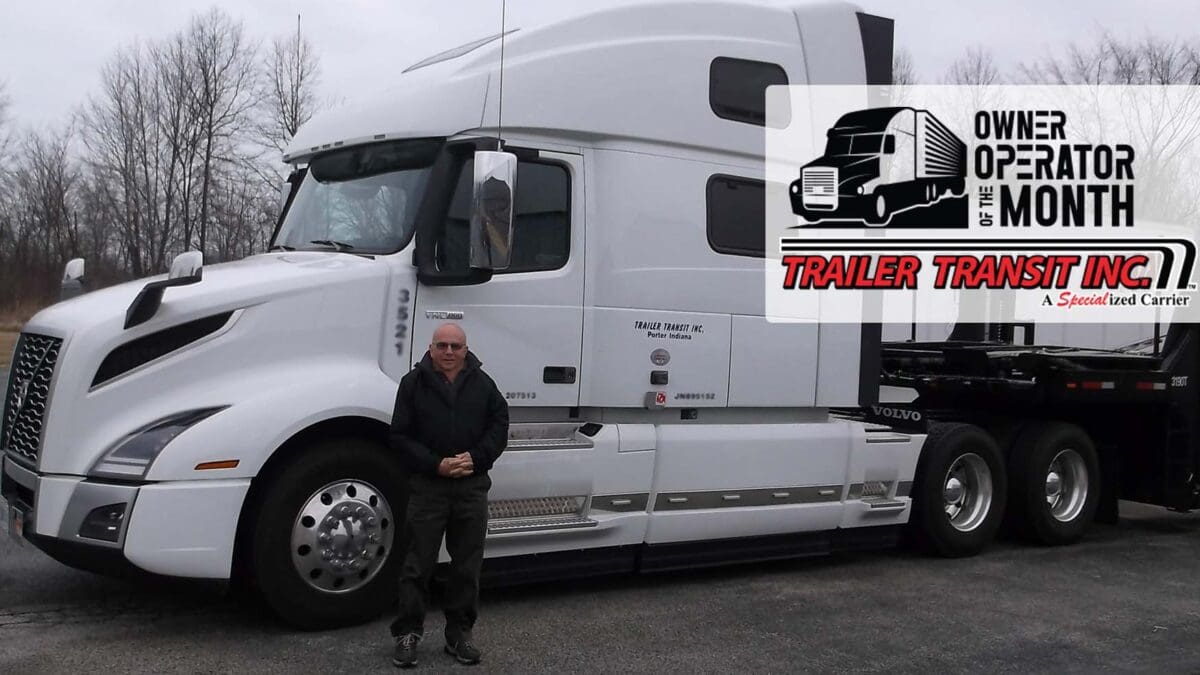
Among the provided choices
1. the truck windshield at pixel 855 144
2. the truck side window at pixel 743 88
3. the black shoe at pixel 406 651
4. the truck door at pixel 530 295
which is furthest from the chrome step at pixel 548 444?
the truck windshield at pixel 855 144

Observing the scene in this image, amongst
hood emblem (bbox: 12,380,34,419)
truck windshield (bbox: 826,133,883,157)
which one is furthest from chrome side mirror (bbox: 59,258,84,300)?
truck windshield (bbox: 826,133,883,157)

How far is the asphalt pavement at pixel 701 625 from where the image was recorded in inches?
232

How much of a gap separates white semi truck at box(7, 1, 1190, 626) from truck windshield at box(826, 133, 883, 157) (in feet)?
1.41

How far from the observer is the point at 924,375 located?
9938 millimetres

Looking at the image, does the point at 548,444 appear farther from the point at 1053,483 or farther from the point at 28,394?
the point at 1053,483

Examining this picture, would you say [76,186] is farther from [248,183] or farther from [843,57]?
[843,57]

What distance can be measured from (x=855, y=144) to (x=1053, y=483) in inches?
147

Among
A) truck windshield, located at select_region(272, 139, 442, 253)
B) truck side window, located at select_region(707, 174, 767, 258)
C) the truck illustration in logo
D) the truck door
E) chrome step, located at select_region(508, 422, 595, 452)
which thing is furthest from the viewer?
the truck illustration in logo

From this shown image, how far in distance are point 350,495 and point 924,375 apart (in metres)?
5.59

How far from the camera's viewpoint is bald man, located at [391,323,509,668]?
5.72m

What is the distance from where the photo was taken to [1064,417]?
34.0ft

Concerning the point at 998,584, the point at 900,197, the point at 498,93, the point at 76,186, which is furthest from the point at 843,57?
the point at 76,186

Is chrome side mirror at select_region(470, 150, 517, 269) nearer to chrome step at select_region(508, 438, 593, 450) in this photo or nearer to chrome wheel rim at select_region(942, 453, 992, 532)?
chrome step at select_region(508, 438, 593, 450)
